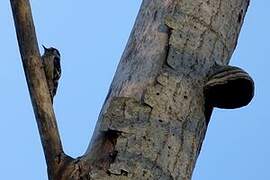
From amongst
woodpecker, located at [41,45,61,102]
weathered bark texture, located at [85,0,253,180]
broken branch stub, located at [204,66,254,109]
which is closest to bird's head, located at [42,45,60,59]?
woodpecker, located at [41,45,61,102]

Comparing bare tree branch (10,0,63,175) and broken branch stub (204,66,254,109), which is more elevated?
broken branch stub (204,66,254,109)

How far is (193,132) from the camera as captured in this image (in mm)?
1827

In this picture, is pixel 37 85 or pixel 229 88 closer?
pixel 37 85

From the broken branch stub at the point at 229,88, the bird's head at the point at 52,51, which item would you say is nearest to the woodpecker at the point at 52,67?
the bird's head at the point at 52,51

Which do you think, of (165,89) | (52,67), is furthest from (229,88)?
(52,67)

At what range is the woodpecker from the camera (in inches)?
72.1

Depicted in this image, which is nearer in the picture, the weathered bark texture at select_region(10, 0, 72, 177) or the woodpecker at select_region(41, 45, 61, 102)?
the weathered bark texture at select_region(10, 0, 72, 177)

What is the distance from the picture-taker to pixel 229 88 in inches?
76.1

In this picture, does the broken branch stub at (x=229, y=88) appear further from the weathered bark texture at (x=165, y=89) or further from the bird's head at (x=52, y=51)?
the bird's head at (x=52, y=51)

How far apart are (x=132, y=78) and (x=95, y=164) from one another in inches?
9.9

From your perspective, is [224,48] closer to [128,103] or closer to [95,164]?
[128,103]

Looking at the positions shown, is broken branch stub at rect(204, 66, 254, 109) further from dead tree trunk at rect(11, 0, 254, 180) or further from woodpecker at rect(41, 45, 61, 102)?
woodpecker at rect(41, 45, 61, 102)

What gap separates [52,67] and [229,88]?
427 mm

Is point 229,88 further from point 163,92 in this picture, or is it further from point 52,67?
point 52,67
